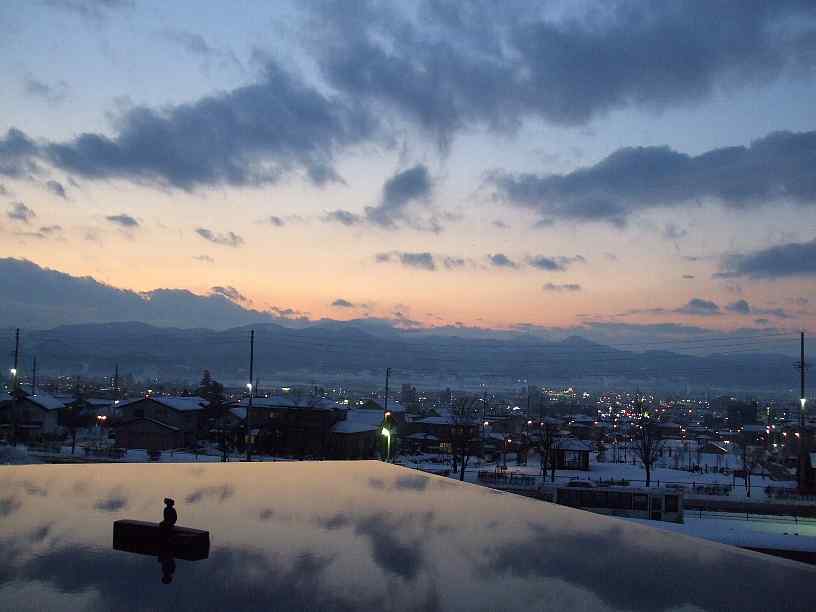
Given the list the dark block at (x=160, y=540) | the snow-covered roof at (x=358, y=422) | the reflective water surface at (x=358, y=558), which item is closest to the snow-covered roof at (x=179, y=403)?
the snow-covered roof at (x=358, y=422)

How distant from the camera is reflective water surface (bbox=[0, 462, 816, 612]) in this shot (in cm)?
370

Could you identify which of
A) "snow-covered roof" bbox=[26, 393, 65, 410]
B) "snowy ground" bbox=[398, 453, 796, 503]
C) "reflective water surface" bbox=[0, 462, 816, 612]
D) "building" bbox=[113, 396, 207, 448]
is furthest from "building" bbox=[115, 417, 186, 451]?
"reflective water surface" bbox=[0, 462, 816, 612]

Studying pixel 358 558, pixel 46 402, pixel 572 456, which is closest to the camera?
pixel 358 558

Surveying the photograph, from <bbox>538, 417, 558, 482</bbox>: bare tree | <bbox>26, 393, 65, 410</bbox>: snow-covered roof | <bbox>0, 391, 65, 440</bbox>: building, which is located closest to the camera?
<bbox>538, 417, 558, 482</bbox>: bare tree

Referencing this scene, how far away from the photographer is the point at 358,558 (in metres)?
4.57

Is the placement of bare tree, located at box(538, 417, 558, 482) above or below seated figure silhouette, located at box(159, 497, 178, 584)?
below

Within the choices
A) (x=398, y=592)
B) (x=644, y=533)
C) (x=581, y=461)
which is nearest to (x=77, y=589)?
(x=398, y=592)

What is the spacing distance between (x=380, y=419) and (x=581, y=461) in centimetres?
1147

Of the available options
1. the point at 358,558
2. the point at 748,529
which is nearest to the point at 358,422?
the point at 748,529

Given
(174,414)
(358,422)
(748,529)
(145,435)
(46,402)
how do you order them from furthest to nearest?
(46,402) → (174,414) → (358,422) → (145,435) → (748,529)

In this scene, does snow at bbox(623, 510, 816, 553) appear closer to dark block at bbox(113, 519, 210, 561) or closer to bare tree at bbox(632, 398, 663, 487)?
bare tree at bbox(632, 398, 663, 487)

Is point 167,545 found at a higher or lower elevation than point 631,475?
higher

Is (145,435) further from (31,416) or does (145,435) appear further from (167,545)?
(167,545)

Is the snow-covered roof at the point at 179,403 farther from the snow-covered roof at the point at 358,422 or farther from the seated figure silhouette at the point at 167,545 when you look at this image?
the seated figure silhouette at the point at 167,545
